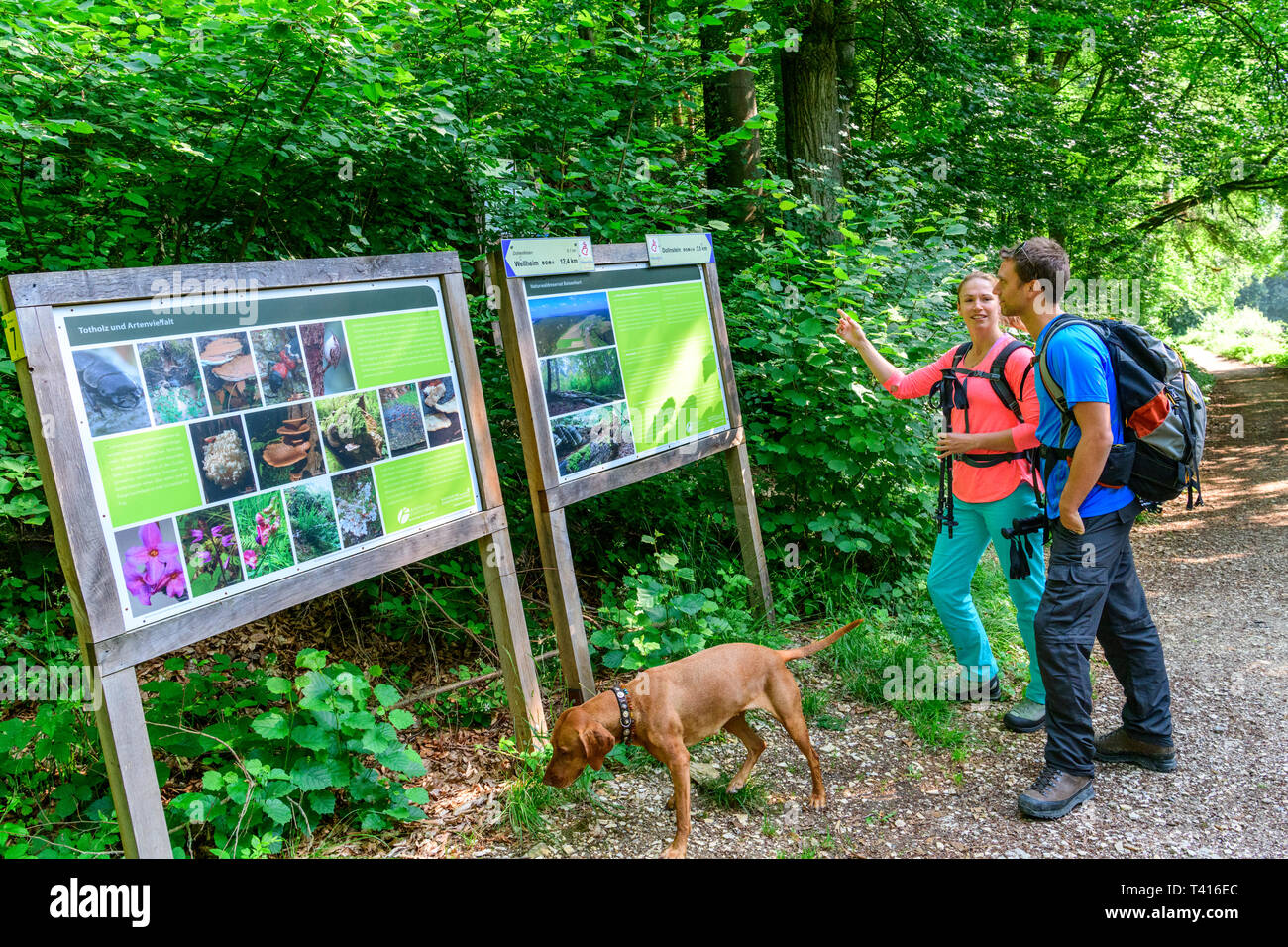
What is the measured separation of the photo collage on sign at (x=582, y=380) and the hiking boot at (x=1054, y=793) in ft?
8.13

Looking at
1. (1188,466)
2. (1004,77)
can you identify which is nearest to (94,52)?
(1188,466)

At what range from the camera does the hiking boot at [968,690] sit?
4627 millimetres

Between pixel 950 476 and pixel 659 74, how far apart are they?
11.0ft

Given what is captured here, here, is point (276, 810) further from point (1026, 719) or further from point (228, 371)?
point (1026, 719)

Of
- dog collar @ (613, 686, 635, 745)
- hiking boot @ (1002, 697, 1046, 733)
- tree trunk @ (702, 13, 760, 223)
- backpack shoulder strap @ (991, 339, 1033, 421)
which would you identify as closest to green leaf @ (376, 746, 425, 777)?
dog collar @ (613, 686, 635, 745)

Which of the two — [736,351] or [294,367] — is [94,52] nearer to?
[294,367]

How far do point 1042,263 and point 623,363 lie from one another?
2.08 m

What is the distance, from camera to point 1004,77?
10.3 m

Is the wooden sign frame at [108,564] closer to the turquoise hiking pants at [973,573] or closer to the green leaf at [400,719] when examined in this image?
the green leaf at [400,719]

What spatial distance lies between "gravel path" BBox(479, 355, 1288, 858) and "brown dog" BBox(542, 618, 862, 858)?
0.55 ft

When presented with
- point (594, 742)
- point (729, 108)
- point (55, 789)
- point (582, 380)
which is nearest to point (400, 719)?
point (594, 742)

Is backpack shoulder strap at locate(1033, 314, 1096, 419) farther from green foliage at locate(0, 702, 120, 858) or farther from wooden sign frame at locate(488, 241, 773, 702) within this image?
green foliage at locate(0, 702, 120, 858)

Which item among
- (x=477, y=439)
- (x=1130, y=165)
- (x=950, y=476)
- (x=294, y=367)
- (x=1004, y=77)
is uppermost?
(x=1004, y=77)

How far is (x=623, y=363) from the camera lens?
4.61 metres
